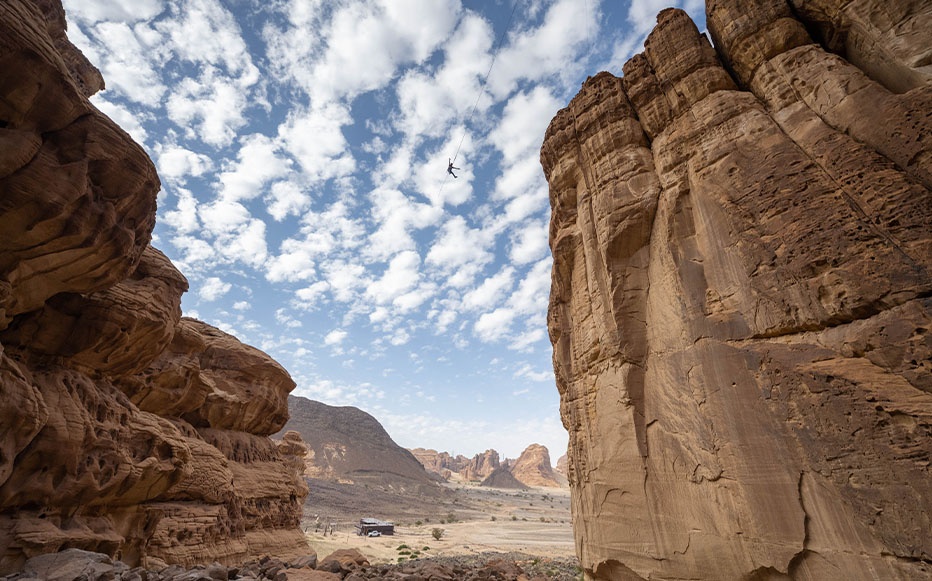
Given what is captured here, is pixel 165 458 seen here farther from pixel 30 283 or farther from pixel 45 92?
pixel 45 92

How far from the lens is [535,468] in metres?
141

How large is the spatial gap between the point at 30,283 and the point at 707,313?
615 inches

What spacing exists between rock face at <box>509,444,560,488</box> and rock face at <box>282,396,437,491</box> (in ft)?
188

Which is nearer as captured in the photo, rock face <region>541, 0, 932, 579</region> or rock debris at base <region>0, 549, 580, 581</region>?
rock face <region>541, 0, 932, 579</region>

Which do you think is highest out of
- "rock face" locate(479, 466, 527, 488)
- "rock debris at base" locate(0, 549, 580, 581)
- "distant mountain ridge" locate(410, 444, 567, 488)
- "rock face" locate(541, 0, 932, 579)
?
"distant mountain ridge" locate(410, 444, 567, 488)

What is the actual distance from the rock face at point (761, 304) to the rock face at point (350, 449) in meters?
76.8

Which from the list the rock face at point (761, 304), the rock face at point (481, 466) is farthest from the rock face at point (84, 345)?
the rock face at point (481, 466)

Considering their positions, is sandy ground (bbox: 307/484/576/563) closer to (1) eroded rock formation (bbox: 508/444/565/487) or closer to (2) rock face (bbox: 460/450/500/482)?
(1) eroded rock formation (bbox: 508/444/565/487)

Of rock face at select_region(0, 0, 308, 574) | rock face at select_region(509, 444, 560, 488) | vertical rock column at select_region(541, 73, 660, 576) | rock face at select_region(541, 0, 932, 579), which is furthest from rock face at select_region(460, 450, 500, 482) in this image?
rock face at select_region(541, 0, 932, 579)

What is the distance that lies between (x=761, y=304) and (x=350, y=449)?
3695 inches

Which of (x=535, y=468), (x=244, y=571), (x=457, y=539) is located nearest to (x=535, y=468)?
(x=535, y=468)

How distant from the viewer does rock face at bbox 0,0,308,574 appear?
8.62 meters

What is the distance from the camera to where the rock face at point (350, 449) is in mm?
80375

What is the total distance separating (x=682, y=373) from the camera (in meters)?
7.14
